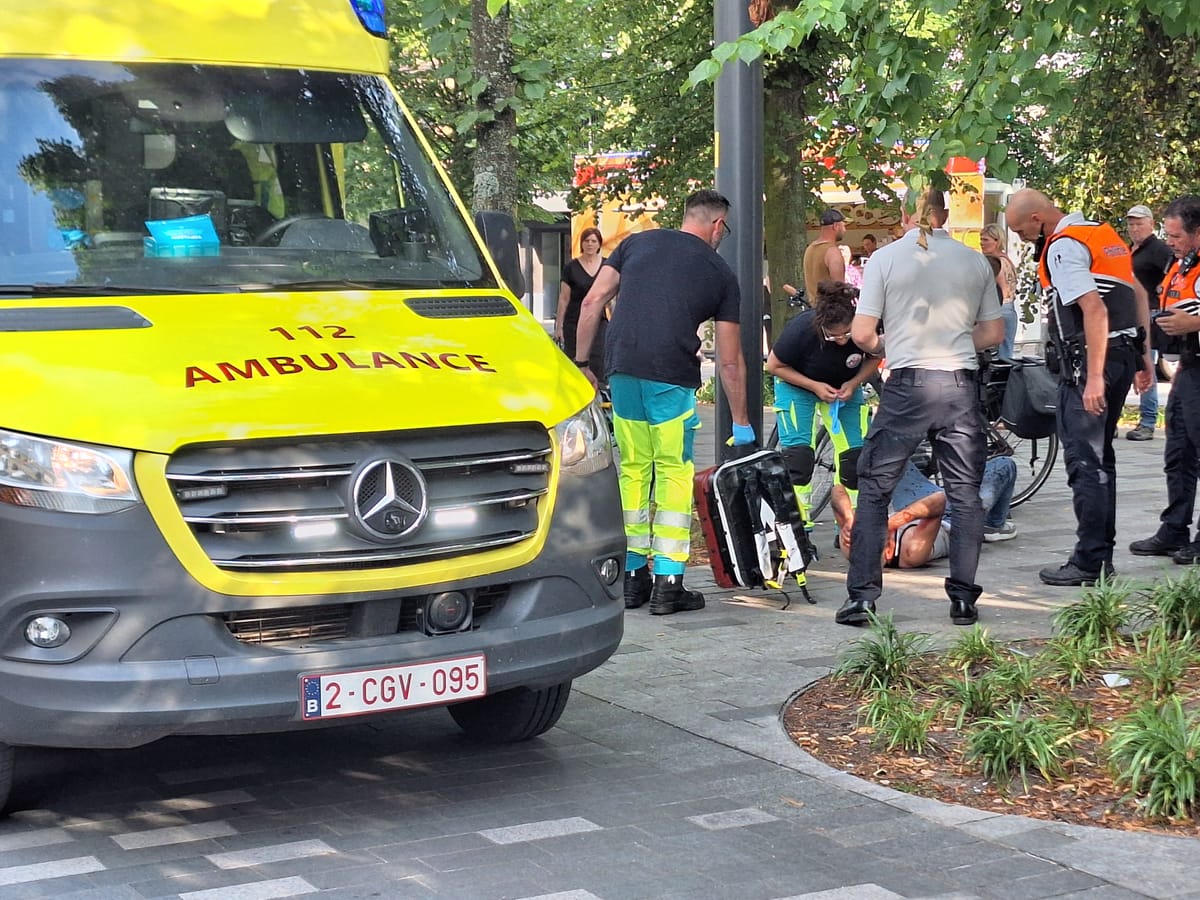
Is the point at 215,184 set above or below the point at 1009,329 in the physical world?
below

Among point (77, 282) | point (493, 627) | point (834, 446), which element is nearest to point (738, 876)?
point (493, 627)

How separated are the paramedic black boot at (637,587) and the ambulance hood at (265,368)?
8.95 ft

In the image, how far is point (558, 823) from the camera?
5.00m

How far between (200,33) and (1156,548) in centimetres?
597

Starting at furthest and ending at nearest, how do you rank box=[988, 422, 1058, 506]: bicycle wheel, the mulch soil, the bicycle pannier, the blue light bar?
box=[988, 422, 1058, 506]: bicycle wheel
the bicycle pannier
the blue light bar
the mulch soil

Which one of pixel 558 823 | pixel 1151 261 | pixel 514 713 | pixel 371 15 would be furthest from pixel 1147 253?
pixel 558 823

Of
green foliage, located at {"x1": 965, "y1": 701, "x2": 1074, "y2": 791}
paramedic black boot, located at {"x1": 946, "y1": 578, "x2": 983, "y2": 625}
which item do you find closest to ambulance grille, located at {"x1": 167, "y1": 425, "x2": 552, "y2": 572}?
green foliage, located at {"x1": 965, "y1": 701, "x2": 1074, "y2": 791}

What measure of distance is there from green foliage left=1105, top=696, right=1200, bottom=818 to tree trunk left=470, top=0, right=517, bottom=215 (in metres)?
5.57

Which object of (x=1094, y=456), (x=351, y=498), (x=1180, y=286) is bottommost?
(x=351, y=498)

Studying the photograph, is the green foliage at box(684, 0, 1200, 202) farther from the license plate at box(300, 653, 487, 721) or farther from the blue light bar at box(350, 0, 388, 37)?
the license plate at box(300, 653, 487, 721)

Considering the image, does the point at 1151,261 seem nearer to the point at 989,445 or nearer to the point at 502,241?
the point at 989,445

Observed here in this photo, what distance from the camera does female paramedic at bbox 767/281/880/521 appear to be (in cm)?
898

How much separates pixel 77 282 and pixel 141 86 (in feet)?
3.02

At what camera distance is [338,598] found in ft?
15.6
